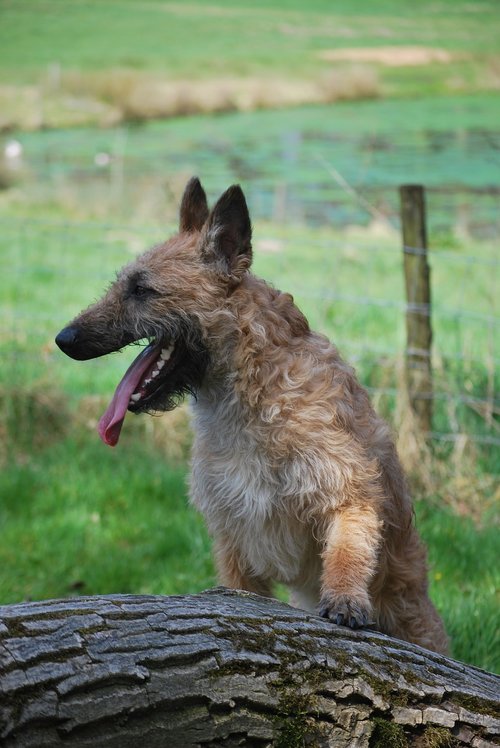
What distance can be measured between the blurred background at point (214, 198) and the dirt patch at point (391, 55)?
0.05 m

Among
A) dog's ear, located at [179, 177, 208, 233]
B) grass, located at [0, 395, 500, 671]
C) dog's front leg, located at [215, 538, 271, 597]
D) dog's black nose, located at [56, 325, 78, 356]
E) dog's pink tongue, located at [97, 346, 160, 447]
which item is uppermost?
dog's ear, located at [179, 177, 208, 233]

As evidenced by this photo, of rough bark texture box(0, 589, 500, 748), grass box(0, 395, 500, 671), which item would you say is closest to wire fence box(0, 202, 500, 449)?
grass box(0, 395, 500, 671)

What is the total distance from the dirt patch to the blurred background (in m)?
0.05

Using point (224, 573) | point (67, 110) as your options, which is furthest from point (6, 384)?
point (67, 110)

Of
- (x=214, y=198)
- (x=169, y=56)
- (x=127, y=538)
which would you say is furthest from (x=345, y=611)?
Answer: (x=169, y=56)

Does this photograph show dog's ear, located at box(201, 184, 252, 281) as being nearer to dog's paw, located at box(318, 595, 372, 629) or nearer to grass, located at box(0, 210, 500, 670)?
dog's paw, located at box(318, 595, 372, 629)

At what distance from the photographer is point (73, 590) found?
5.75 metres

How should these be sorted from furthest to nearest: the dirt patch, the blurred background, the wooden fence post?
the dirt patch, the wooden fence post, the blurred background

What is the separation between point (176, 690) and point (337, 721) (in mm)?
530

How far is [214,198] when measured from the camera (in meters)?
10.8

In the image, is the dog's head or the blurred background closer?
the dog's head

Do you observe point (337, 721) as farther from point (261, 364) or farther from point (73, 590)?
point (73, 590)

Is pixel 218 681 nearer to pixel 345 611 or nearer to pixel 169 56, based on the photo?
pixel 345 611

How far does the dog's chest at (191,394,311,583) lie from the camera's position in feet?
11.9
